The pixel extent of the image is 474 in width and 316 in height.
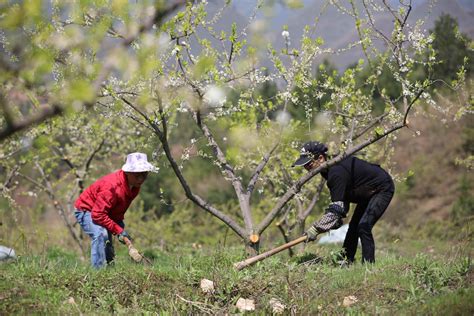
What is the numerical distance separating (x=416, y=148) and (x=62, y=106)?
3286 centimetres

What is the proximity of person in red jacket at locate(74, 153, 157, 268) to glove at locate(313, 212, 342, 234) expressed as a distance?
1810 millimetres

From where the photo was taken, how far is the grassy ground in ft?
15.3

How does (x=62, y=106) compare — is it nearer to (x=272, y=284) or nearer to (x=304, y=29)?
(x=272, y=284)

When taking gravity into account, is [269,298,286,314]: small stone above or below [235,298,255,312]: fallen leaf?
above

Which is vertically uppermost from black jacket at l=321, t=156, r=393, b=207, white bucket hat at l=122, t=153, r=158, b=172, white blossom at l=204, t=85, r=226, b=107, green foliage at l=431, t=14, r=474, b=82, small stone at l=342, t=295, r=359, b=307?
green foliage at l=431, t=14, r=474, b=82

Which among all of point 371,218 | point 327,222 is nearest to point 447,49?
point 371,218

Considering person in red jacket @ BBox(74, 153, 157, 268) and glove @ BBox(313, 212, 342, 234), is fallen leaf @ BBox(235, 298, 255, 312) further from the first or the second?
person in red jacket @ BBox(74, 153, 157, 268)

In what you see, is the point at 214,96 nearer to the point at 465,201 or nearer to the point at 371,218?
the point at 371,218

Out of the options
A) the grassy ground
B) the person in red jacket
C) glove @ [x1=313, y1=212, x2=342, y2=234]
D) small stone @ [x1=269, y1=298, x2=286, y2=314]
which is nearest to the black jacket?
glove @ [x1=313, y1=212, x2=342, y2=234]

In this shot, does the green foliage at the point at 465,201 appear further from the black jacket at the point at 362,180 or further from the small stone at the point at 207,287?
the small stone at the point at 207,287

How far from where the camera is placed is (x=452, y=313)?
14.1 feet

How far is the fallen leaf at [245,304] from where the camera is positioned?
4.81 meters

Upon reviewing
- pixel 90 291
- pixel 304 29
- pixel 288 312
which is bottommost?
pixel 90 291

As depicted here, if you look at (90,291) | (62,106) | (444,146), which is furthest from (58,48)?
(444,146)
